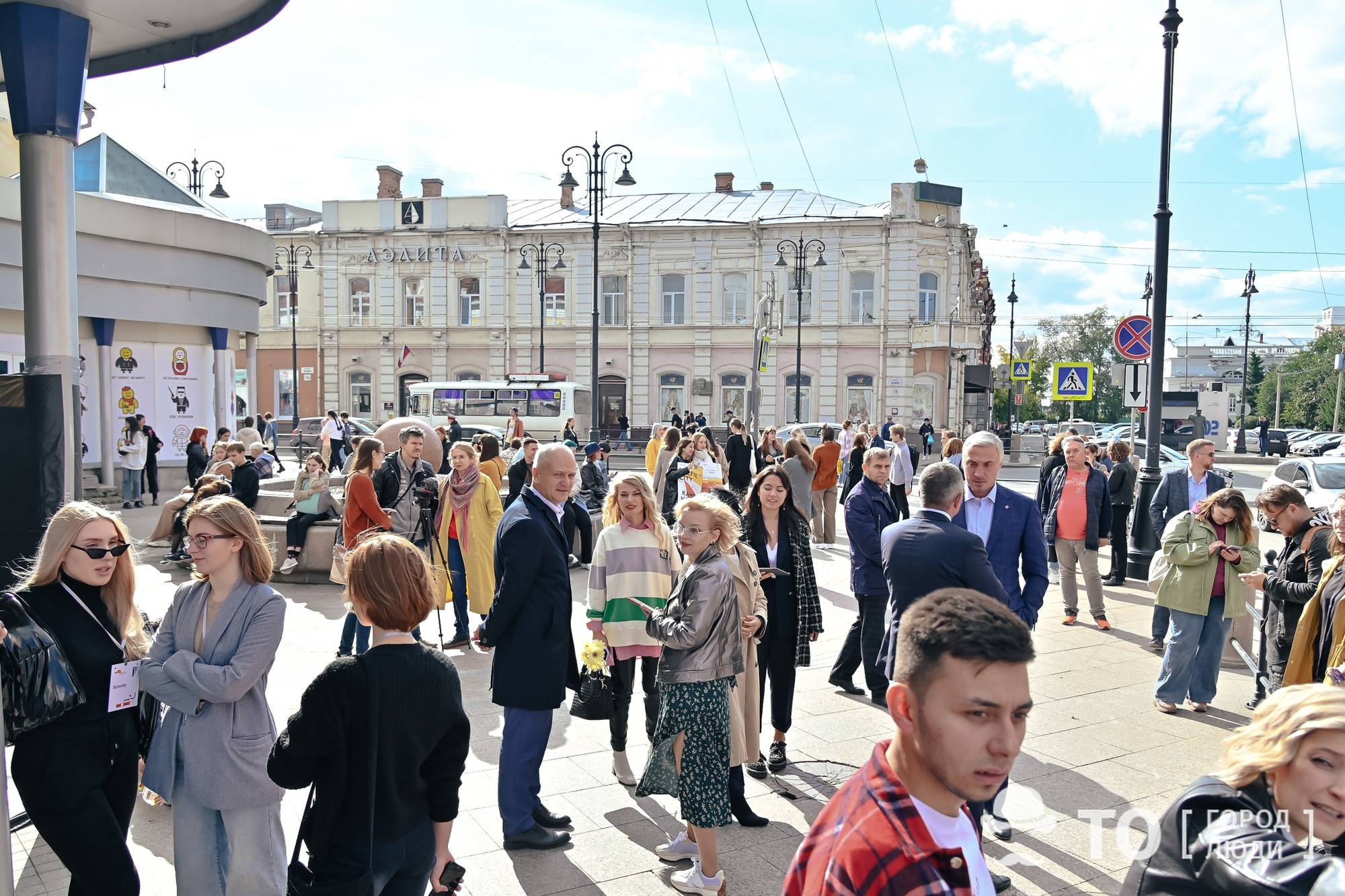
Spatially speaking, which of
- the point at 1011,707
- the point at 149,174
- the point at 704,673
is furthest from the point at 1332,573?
the point at 149,174

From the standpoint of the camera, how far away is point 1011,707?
5.62 ft

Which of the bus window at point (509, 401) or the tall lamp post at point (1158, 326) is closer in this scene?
the tall lamp post at point (1158, 326)

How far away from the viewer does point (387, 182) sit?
48.0 m

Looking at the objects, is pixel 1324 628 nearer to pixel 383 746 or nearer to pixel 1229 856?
pixel 1229 856

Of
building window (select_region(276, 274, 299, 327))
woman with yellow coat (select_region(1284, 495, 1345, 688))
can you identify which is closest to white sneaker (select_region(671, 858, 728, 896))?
woman with yellow coat (select_region(1284, 495, 1345, 688))

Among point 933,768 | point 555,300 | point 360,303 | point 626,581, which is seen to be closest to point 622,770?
point 626,581

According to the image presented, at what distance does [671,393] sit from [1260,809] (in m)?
42.6

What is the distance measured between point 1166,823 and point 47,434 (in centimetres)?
480

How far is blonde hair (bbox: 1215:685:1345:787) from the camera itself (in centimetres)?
→ 207

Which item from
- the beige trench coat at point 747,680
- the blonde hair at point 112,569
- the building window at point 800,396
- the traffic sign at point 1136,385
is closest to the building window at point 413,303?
the building window at point 800,396

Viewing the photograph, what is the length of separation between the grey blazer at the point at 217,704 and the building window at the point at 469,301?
43468mm

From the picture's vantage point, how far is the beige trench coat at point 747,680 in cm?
470

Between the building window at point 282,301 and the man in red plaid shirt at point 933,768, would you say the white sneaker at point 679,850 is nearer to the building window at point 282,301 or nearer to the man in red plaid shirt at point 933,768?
the man in red plaid shirt at point 933,768

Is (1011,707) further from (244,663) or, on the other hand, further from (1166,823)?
(244,663)
